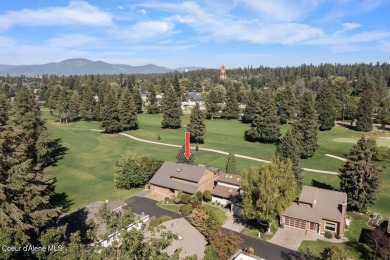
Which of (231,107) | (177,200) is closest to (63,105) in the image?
(231,107)

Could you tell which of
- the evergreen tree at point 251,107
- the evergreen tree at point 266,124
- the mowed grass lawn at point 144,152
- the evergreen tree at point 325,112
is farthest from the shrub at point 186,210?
the evergreen tree at point 325,112

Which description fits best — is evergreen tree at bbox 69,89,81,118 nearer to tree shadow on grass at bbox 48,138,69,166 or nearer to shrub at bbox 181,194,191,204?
tree shadow on grass at bbox 48,138,69,166

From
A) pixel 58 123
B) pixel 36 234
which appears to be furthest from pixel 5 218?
pixel 58 123

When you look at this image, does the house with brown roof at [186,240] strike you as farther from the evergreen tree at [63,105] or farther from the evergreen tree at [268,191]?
the evergreen tree at [63,105]

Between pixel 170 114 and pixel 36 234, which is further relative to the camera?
pixel 170 114

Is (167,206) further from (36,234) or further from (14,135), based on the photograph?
(14,135)

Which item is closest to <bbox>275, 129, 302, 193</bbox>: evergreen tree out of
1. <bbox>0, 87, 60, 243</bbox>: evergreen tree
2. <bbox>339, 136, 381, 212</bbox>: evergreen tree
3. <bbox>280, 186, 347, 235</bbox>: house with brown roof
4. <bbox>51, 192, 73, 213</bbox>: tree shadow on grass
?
Answer: <bbox>280, 186, 347, 235</bbox>: house with brown roof
